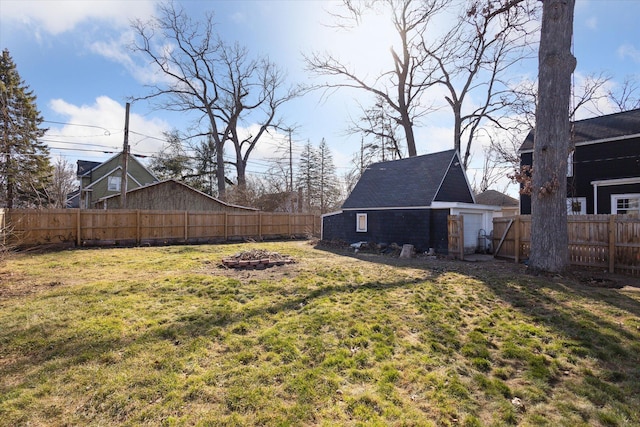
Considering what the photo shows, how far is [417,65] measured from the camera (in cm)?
2036

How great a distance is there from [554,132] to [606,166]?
9079 millimetres

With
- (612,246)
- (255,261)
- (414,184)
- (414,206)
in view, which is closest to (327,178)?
(414,184)

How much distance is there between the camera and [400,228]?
13781 mm

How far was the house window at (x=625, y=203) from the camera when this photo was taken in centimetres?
1296

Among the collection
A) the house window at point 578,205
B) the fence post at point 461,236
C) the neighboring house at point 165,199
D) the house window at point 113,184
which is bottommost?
the fence post at point 461,236

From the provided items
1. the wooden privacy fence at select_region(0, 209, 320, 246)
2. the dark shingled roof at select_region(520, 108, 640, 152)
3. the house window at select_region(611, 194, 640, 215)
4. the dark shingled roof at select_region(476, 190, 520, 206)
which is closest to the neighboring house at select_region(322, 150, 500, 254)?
the wooden privacy fence at select_region(0, 209, 320, 246)

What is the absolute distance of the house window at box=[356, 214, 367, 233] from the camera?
15540 mm

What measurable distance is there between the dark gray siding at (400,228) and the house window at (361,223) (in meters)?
0.17

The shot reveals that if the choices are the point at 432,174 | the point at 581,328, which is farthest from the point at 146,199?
the point at 581,328

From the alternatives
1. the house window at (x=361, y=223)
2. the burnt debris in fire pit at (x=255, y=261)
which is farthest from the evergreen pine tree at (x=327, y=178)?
the burnt debris in fire pit at (x=255, y=261)

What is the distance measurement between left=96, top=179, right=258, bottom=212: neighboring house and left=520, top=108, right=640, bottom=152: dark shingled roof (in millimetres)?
19828

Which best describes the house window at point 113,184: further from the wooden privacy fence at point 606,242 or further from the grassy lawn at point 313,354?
the wooden privacy fence at point 606,242

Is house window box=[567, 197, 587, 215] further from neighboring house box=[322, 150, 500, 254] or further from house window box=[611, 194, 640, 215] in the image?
neighboring house box=[322, 150, 500, 254]

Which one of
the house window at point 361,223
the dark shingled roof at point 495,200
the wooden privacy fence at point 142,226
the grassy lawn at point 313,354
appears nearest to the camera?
the grassy lawn at point 313,354
